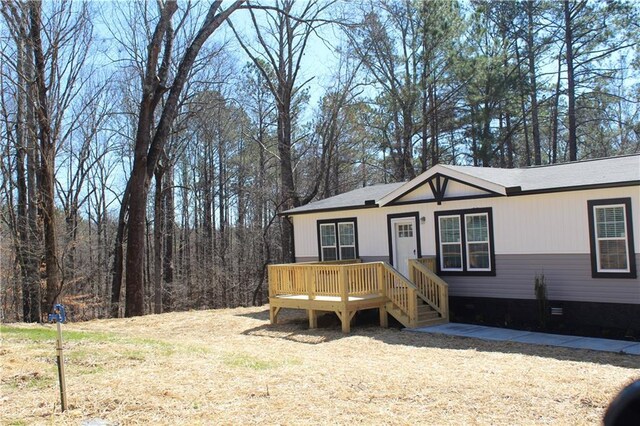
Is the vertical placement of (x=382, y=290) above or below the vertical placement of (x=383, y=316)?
above

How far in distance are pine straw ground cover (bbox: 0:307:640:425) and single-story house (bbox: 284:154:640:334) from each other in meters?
2.24

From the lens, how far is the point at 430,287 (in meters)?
13.0

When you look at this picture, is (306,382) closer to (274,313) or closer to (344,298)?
(344,298)

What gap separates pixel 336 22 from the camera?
1784 centimetres

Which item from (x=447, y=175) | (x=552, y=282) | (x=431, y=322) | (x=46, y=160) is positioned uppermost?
(x=46, y=160)

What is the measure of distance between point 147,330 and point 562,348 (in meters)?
9.05

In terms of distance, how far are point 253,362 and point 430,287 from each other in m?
6.14

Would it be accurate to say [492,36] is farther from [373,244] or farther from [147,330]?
[147,330]

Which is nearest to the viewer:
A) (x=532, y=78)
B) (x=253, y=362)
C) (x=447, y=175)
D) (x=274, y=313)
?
(x=253, y=362)

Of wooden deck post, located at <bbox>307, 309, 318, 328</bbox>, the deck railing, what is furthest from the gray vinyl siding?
wooden deck post, located at <bbox>307, 309, 318, 328</bbox>

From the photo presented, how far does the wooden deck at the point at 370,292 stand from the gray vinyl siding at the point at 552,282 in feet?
2.68

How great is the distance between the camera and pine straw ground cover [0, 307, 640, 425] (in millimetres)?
5383

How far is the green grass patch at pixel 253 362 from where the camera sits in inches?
299

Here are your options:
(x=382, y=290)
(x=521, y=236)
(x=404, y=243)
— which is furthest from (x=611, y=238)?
(x=404, y=243)
